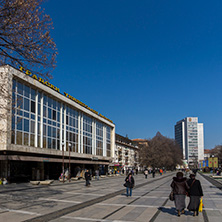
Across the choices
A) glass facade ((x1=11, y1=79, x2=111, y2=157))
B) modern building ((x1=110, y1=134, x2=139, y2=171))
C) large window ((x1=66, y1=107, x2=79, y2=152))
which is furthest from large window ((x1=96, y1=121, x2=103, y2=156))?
modern building ((x1=110, y1=134, x2=139, y2=171))

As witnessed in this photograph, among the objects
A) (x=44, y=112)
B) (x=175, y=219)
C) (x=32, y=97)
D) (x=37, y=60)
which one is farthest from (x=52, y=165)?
(x=175, y=219)

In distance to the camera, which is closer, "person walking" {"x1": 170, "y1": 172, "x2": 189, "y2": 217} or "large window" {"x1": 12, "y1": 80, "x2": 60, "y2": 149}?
"person walking" {"x1": 170, "y1": 172, "x2": 189, "y2": 217}

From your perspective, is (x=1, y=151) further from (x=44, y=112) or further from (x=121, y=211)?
(x=121, y=211)

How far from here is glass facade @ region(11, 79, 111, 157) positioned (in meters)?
34.8

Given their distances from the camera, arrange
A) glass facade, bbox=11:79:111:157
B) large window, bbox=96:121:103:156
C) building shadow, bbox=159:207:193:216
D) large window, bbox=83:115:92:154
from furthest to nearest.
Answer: large window, bbox=96:121:103:156 → large window, bbox=83:115:92:154 → glass facade, bbox=11:79:111:157 → building shadow, bbox=159:207:193:216

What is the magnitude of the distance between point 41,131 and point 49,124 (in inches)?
112

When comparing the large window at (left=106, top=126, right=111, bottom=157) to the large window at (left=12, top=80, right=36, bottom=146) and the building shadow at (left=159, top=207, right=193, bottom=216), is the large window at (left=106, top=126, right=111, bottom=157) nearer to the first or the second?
the large window at (left=12, top=80, right=36, bottom=146)

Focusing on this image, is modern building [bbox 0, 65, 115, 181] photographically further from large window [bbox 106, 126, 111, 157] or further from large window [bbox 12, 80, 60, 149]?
large window [bbox 106, 126, 111, 157]

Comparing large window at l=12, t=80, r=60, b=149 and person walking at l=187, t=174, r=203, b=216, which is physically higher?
large window at l=12, t=80, r=60, b=149

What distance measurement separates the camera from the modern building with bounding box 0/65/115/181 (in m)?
32.6

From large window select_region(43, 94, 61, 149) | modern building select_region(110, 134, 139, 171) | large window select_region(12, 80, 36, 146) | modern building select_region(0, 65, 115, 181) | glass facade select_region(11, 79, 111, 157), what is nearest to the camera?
modern building select_region(0, 65, 115, 181)

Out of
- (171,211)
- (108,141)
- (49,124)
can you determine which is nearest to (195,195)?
(171,211)

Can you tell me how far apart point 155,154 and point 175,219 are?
78.5m

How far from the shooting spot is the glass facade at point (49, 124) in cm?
3475
